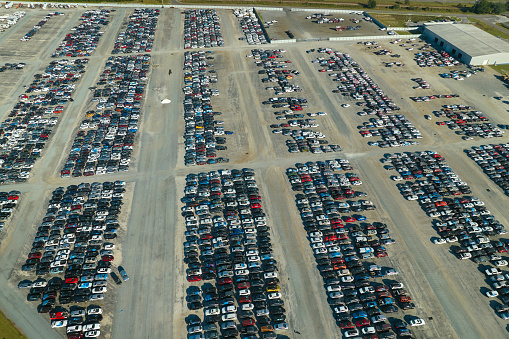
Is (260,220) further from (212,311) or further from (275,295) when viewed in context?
(212,311)

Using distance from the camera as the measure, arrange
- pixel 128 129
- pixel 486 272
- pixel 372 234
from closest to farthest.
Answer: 1. pixel 486 272
2. pixel 372 234
3. pixel 128 129

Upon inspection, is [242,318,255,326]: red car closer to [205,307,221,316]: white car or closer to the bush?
[205,307,221,316]: white car

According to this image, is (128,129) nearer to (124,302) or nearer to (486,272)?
(124,302)

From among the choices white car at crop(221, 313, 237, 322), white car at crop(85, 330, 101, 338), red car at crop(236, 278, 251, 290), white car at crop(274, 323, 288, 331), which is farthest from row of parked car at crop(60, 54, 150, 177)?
white car at crop(274, 323, 288, 331)

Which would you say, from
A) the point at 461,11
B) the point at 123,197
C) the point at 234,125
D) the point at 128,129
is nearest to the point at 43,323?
the point at 123,197

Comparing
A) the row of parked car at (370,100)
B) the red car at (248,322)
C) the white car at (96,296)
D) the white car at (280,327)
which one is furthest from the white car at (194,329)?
the row of parked car at (370,100)
